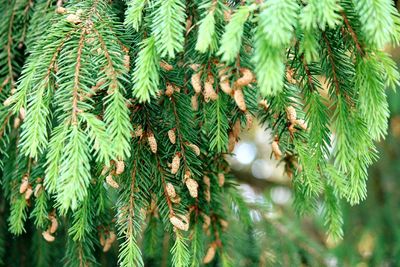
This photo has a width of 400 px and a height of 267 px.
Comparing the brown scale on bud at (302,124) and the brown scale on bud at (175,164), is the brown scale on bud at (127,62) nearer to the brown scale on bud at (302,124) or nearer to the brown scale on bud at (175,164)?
the brown scale on bud at (175,164)

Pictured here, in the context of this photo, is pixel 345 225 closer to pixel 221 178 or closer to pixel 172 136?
→ pixel 221 178

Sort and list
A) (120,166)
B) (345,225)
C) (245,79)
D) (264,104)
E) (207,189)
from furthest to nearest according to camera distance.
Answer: (345,225), (207,189), (264,104), (120,166), (245,79)

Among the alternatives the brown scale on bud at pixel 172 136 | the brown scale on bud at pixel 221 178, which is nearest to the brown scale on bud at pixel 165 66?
the brown scale on bud at pixel 172 136

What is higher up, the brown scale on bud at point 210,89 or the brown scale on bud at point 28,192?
the brown scale on bud at point 210,89

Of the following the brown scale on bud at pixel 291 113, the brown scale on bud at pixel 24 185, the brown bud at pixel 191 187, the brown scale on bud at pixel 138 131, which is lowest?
the brown scale on bud at pixel 24 185

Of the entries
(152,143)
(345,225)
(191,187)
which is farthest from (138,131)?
(345,225)

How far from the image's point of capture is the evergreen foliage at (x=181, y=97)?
2.41 ft

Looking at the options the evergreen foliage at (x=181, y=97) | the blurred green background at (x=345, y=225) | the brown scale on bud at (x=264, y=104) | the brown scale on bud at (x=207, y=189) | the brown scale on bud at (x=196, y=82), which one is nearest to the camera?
the evergreen foliage at (x=181, y=97)

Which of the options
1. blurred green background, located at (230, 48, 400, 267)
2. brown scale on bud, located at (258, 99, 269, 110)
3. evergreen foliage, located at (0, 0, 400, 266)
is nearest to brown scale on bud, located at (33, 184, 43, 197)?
evergreen foliage, located at (0, 0, 400, 266)

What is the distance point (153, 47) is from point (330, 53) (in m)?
0.30

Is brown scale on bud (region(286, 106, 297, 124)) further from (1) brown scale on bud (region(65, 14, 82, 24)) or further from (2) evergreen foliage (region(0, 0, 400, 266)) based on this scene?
(1) brown scale on bud (region(65, 14, 82, 24))

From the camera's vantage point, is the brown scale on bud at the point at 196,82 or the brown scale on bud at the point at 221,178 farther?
the brown scale on bud at the point at 221,178

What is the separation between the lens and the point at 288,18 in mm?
701

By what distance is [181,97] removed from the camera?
36.4 inches
